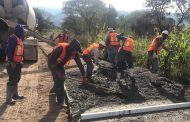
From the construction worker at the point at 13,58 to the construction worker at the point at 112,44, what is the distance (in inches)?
197

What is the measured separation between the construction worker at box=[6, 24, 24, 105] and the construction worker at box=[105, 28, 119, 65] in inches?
197

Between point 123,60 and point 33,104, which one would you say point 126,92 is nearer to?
point 123,60

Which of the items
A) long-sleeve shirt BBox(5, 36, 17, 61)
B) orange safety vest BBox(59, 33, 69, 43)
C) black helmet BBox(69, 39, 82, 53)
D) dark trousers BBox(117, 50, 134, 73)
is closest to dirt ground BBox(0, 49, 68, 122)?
long-sleeve shirt BBox(5, 36, 17, 61)

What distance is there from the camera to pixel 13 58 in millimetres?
8102

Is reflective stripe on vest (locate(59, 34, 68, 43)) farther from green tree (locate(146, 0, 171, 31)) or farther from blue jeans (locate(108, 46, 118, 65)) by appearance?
green tree (locate(146, 0, 171, 31))

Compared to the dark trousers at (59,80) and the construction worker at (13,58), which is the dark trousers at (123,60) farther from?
the construction worker at (13,58)

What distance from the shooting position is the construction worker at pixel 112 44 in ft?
41.5

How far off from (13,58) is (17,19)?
21.1 ft

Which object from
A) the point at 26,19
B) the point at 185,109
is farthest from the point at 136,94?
the point at 26,19

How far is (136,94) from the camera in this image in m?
9.03

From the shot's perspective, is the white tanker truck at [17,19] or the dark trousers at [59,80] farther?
the white tanker truck at [17,19]

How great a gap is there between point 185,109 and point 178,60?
3993 mm

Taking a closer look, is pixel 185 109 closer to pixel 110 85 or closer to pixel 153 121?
pixel 153 121

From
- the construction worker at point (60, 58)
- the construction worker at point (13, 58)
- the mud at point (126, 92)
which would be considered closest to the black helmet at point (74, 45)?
the construction worker at point (60, 58)
